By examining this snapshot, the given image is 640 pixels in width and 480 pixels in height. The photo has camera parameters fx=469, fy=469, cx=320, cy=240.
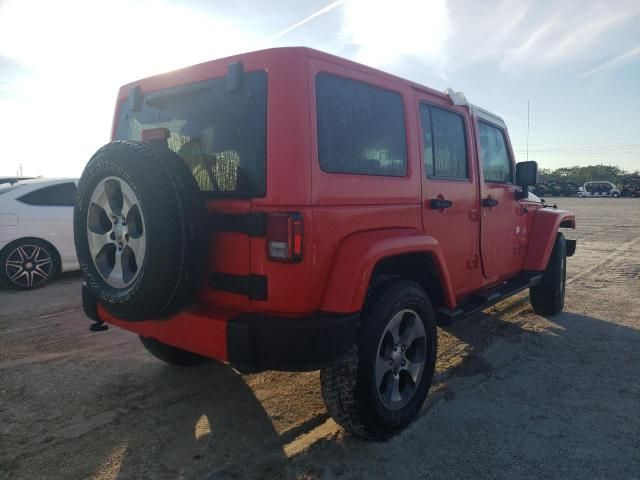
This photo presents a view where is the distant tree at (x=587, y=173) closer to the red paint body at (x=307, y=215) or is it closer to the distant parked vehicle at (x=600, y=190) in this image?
the distant parked vehicle at (x=600, y=190)

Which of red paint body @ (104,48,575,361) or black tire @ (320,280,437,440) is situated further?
black tire @ (320,280,437,440)

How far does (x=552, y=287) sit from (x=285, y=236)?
3.94 metres

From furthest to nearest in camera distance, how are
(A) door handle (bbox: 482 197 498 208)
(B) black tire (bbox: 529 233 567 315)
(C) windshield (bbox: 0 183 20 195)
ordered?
(C) windshield (bbox: 0 183 20 195) → (B) black tire (bbox: 529 233 567 315) → (A) door handle (bbox: 482 197 498 208)

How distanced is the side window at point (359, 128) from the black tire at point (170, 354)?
2.07 meters

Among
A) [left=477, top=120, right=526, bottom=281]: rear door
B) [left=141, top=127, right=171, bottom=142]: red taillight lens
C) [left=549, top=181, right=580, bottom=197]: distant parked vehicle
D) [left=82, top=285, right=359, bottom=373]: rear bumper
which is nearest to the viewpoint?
[left=82, top=285, right=359, bottom=373]: rear bumper

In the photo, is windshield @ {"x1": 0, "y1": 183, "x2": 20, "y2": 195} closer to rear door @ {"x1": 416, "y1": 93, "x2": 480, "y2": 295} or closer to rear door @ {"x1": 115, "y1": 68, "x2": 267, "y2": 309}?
rear door @ {"x1": 115, "y1": 68, "x2": 267, "y2": 309}

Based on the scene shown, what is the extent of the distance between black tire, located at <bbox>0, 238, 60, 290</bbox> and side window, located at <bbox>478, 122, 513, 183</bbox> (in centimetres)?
581

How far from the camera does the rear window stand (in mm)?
2383

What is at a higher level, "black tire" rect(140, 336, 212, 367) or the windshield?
the windshield

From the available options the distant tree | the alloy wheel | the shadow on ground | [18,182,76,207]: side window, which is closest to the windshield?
[18,182,76,207]: side window

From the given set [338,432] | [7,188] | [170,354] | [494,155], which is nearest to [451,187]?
[494,155]

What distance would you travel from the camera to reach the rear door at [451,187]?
10.3 feet

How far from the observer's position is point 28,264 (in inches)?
248

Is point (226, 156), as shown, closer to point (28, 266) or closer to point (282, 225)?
point (282, 225)
